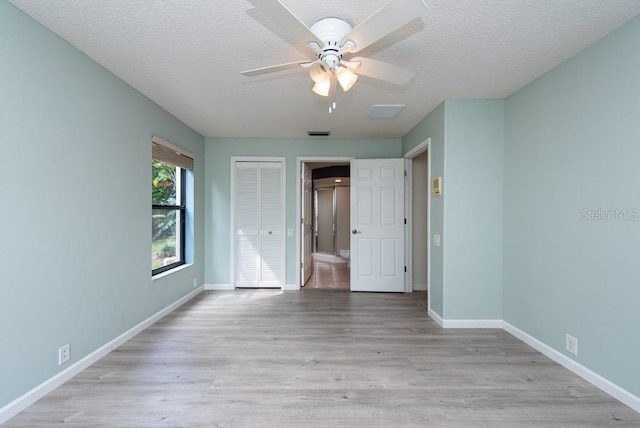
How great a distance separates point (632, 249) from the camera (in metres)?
1.91

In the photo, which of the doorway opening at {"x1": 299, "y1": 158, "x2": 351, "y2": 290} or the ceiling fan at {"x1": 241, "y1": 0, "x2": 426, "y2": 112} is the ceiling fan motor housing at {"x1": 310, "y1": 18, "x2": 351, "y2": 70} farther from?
the doorway opening at {"x1": 299, "y1": 158, "x2": 351, "y2": 290}

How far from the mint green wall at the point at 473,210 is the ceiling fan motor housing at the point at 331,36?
6.14 feet

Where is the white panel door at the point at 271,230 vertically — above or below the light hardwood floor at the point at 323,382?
above

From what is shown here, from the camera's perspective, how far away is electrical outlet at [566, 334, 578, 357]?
2.32 m

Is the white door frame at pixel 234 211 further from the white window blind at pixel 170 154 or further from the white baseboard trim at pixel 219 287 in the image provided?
the white window blind at pixel 170 154

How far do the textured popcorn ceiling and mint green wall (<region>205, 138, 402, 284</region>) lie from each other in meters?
1.36

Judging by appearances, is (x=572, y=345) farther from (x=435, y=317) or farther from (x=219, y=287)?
(x=219, y=287)

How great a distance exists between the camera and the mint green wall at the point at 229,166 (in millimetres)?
4738

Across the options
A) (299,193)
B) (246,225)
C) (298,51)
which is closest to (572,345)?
(298,51)

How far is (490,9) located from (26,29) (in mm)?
2821

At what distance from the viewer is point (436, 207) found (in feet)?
11.5

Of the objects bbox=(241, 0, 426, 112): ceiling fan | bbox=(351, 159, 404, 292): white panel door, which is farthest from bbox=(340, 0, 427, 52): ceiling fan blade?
bbox=(351, 159, 404, 292): white panel door

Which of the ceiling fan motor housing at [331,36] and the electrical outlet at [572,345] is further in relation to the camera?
the electrical outlet at [572,345]

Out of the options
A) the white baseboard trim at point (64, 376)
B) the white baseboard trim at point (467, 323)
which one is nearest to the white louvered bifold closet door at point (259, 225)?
the white baseboard trim at point (64, 376)
